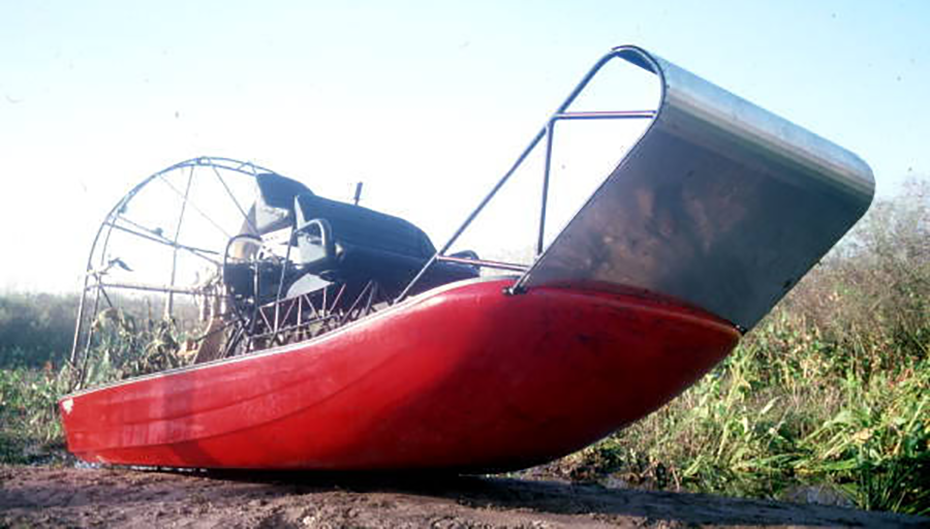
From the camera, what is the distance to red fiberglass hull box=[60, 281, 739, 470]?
116 inches

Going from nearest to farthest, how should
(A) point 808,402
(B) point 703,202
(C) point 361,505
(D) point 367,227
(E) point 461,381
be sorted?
(B) point 703,202
(E) point 461,381
(C) point 361,505
(D) point 367,227
(A) point 808,402

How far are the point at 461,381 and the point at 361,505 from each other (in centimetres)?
95

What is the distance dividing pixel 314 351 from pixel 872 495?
3.92m

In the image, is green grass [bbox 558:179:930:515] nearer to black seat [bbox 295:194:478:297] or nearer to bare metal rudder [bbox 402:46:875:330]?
black seat [bbox 295:194:478:297]

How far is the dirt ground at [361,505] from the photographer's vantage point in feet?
10.8

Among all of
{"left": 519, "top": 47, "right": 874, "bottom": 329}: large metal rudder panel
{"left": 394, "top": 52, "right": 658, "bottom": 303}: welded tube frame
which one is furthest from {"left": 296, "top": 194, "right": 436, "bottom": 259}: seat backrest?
{"left": 519, "top": 47, "right": 874, "bottom": 329}: large metal rudder panel

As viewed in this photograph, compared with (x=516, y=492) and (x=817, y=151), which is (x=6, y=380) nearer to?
(x=516, y=492)

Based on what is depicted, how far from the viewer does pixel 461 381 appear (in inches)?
120

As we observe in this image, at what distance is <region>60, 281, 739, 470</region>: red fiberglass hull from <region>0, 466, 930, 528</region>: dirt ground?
21 centimetres

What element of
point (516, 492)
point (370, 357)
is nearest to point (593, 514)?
point (516, 492)

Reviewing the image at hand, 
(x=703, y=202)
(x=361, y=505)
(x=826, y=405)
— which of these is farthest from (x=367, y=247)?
(x=826, y=405)

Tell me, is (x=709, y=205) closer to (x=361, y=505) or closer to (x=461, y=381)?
(x=461, y=381)

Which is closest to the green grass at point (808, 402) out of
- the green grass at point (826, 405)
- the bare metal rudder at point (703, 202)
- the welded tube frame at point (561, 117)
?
the green grass at point (826, 405)

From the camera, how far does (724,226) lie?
296 cm
